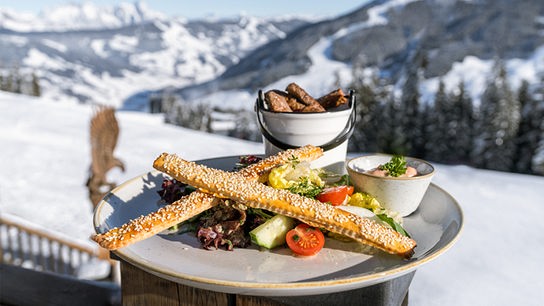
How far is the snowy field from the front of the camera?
122 inches

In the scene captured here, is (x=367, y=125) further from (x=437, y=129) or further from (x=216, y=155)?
(x=216, y=155)

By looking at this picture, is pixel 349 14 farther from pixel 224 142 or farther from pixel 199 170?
pixel 199 170

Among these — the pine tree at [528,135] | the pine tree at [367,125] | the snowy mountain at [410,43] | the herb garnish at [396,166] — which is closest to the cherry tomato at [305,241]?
the herb garnish at [396,166]

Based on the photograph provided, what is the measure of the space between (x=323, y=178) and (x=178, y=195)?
2.54ft

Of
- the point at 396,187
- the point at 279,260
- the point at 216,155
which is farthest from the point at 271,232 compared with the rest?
the point at 216,155

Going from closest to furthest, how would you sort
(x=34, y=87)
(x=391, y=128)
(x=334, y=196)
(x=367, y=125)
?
(x=334, y=196), (x=391, y=128), (x=367, y=125), (x=34, y=87)

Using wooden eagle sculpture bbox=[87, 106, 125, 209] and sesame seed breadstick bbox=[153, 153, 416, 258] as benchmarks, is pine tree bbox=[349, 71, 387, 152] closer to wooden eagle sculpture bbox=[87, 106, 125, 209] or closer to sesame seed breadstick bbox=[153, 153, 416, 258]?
wooden eagle sculpture bbox=[87, 106, 125, 209]

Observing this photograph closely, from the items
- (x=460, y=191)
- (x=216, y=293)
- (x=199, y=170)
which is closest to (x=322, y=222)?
(x=216, y=293)

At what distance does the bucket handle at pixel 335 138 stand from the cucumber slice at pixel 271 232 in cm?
62

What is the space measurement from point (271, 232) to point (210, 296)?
357 millimetres

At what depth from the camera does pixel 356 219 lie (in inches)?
68.9

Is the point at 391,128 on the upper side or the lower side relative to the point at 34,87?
lower

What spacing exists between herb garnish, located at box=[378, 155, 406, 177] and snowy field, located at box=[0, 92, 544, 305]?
37.6 inches

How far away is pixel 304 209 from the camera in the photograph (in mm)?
1748
